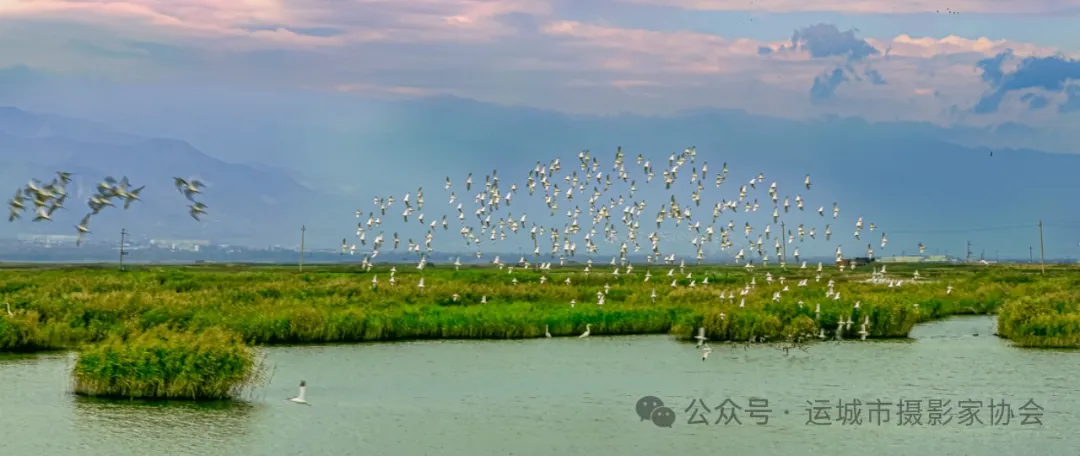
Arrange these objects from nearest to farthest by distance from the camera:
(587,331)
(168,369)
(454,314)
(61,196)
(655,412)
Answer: (168,369), (655,412), (61,196), (587,331), (454,314)

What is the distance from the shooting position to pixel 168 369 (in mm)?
28359

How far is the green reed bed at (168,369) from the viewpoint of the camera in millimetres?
28359

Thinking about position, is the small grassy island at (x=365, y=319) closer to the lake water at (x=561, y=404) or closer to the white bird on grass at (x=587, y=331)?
the white bird on grass at (x=587, y=331)

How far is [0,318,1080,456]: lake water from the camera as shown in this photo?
25.1 meters

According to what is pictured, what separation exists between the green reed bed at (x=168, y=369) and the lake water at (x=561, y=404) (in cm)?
52

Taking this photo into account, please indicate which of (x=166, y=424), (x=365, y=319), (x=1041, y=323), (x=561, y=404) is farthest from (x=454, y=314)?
(x=166, y=424)

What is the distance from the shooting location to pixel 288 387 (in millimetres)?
32250

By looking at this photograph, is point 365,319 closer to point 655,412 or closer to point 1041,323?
point 655,412

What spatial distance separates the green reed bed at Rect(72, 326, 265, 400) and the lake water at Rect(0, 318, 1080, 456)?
0.52 metres

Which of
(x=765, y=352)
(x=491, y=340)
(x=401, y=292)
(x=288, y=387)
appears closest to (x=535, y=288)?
(x=401, y=292)

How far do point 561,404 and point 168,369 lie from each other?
29.1 feet

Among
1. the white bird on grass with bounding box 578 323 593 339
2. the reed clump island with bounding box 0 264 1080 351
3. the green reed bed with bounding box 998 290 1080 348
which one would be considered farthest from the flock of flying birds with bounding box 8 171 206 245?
the green reed bed with bounding box 998 290 1080 348

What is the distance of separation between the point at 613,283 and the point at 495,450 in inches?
2006

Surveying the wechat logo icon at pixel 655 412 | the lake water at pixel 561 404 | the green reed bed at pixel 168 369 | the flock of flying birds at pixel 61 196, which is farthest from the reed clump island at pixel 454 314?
the wechat logo icon at pixel 655 412
